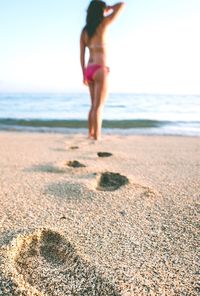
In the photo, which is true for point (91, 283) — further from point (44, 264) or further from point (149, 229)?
point (149, 229)

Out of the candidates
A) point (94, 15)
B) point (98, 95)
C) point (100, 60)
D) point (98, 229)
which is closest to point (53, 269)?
point (98, 229)

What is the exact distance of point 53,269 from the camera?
1.00 metres

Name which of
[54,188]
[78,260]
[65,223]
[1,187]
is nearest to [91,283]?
[78,260]

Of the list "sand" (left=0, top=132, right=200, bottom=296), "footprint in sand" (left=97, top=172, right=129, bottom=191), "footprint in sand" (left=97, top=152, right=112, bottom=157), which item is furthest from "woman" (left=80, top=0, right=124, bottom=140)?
"footprint in sand" (left=97, top=172, right=129, bottom=191)

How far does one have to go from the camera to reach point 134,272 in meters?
1.00

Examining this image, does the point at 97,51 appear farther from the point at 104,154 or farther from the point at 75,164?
the point at 75,164

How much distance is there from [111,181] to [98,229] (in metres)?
0.71

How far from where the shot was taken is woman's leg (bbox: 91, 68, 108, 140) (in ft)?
12.4

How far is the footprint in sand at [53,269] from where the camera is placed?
0.91m

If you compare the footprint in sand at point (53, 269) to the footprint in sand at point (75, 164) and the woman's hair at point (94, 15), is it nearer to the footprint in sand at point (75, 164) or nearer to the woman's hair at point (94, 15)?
the footprint in sand at point (75, 164)

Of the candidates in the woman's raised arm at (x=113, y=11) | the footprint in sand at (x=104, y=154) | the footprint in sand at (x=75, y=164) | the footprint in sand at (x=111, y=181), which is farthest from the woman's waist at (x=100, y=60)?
the footprint in sand at (x=111, y=181)

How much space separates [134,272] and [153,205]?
1.88 ft

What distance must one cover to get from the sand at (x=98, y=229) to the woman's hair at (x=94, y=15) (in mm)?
2004

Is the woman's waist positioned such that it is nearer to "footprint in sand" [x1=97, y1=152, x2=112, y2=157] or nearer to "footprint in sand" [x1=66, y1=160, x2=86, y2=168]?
"footprint in sand" [x1=97, y1=152, x2=112, y2=157]
